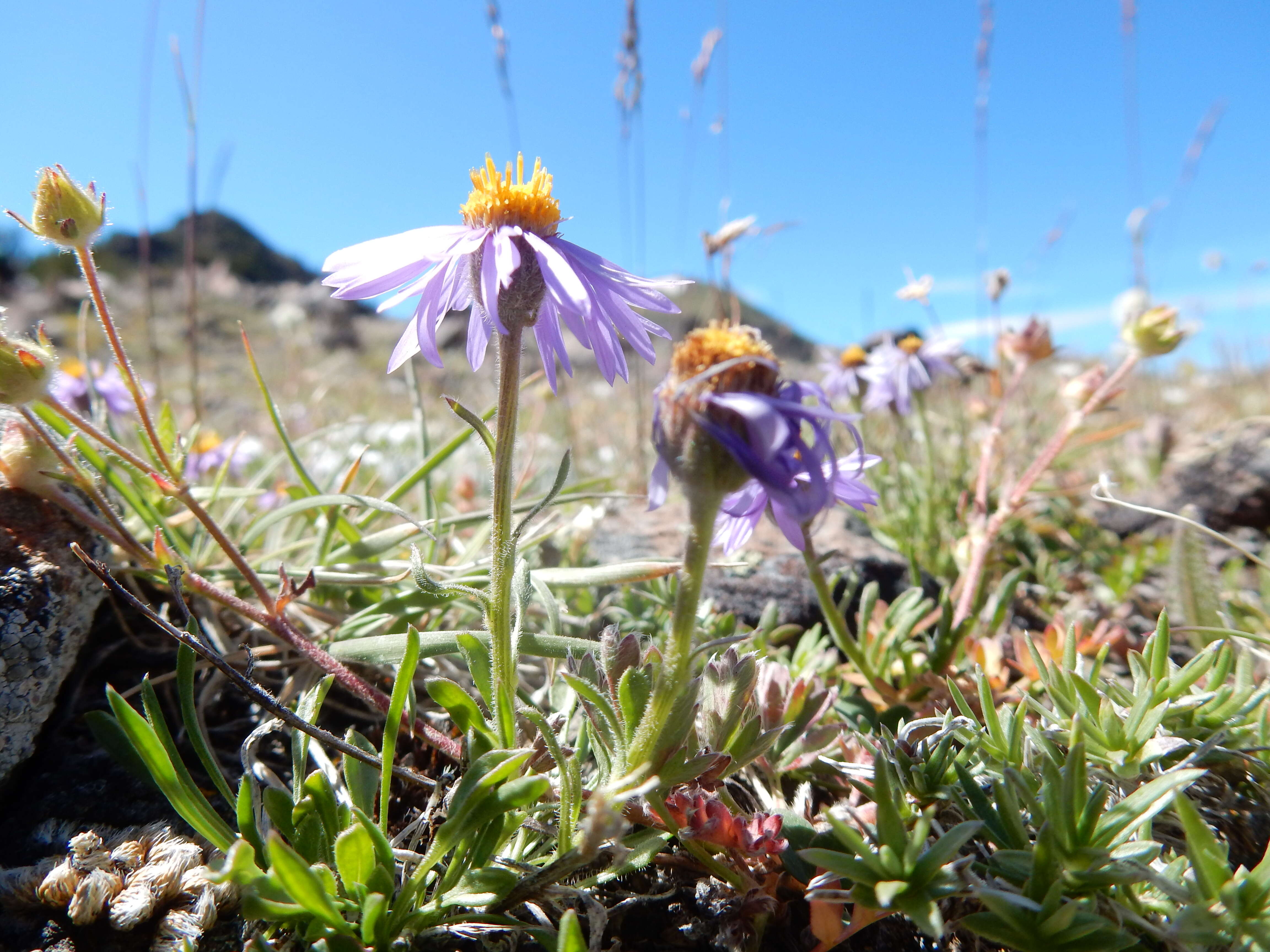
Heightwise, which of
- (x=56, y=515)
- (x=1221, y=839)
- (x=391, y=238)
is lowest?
(x=1221, y=839)

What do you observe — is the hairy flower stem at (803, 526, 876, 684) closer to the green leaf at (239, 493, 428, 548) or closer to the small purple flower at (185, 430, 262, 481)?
the green leaf at (239, 493, 428, 548)

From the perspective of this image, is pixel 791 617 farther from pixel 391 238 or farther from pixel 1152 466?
pixel 1152 466

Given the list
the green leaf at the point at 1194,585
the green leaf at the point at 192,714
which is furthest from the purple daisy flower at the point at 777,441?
the green leaf at the point at 1194,585

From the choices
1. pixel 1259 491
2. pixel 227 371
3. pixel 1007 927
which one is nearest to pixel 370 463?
pixel 1007 927

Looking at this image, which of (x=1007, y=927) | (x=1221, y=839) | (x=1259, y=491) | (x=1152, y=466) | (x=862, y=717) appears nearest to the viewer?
(x=1007, y=927)

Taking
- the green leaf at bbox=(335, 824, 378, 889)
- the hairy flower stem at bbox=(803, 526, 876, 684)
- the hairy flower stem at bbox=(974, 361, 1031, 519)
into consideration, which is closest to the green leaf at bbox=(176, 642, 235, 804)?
the green leaf at bbox=(335, 824, 378, 889)

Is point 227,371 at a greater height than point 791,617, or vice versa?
point 227,371

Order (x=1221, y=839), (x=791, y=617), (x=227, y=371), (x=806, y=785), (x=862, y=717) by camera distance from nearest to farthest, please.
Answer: (x=1221, y=839) < (x=806, y=785) < (x=862, y=717) < (x=791, y=617) < (x=227, y=371)

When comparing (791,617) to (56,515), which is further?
(791,617)
